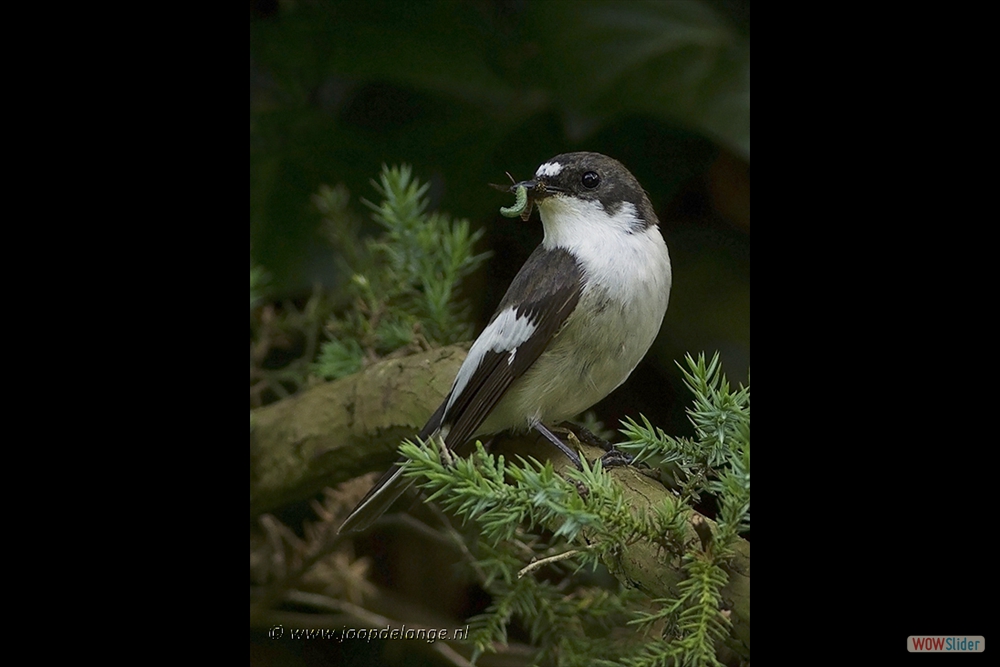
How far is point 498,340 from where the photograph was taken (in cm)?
102

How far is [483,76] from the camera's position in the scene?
1251 mm

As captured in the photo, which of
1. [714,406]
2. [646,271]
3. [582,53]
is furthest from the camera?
[582,53]

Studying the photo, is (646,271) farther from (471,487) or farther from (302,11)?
(302,11)

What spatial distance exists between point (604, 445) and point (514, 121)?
458 millimetres

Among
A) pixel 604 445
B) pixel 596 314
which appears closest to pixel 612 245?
pixel 596 314

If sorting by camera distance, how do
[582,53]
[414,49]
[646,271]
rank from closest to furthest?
[646,271] < [582,53] < [414,49]

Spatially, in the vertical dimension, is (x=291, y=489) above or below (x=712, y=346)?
below

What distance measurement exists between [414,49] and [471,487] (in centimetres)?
67
